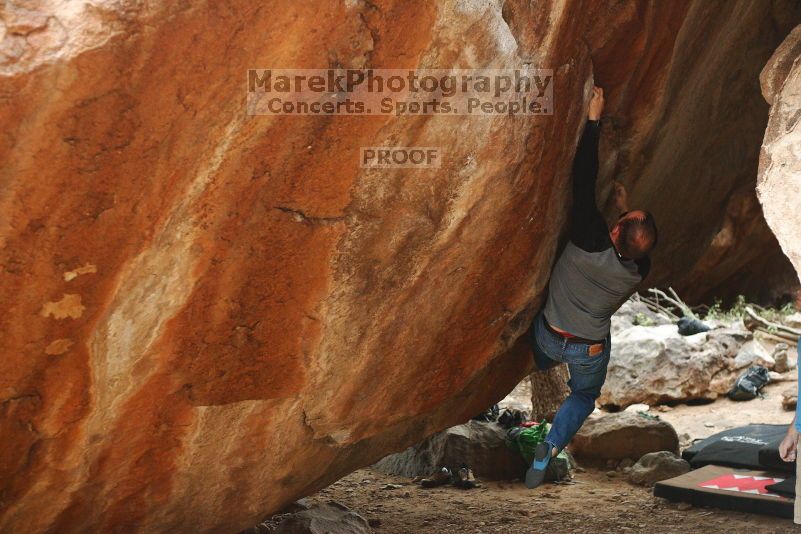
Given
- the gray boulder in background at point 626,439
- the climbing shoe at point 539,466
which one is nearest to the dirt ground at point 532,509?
the gray boulder in background at point 626,439

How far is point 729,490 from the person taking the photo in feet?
17.6

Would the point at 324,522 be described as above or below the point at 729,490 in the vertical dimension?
below

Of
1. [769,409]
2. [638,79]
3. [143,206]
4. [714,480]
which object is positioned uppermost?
[638,79]

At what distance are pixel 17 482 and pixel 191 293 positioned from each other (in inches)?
38.5

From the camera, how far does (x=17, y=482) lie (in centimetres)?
326

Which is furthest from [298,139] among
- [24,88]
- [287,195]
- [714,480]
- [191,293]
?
[714,480]

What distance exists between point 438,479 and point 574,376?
7.34 ft

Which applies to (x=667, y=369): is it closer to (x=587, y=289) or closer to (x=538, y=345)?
(x=538, y=345)

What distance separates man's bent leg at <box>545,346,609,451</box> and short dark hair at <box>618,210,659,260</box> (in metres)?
0.64

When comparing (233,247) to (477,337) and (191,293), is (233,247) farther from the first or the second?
(477,337)

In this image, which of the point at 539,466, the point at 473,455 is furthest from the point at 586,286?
the point at 473,455

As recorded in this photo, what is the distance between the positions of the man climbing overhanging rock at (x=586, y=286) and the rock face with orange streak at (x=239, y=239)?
119mm

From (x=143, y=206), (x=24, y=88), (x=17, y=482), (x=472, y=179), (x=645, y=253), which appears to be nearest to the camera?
(x=24, y=88)

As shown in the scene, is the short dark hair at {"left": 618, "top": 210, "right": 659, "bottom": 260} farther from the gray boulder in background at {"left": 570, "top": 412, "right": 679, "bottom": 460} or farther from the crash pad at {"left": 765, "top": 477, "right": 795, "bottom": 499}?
the gray boulder in background at {"left": 570, "top": 412, "right": 679, "bottom": 460}
